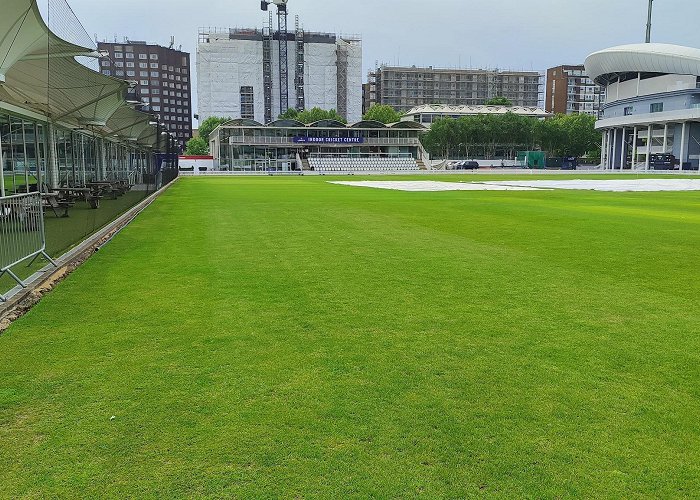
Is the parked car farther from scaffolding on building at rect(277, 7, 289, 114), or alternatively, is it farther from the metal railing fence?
the metal railing fence

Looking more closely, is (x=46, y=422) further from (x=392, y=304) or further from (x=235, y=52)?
(x=235, y=52)

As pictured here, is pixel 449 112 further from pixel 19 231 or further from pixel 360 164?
pixel 19 231

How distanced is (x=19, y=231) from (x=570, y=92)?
666 feet

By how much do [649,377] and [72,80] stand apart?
2004 cm

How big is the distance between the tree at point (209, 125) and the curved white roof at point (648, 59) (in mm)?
78586

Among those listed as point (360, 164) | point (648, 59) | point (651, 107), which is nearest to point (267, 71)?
point (360, 164)

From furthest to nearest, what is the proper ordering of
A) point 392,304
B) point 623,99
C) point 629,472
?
point 623,99
point 392,304
point 629,472

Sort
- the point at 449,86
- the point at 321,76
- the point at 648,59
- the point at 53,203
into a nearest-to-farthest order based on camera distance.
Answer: the point at 53,203 < the point at 648,59 < the point at 321,76 < the point at 449,86

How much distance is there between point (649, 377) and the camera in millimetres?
5000

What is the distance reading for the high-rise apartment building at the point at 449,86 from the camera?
6806 inches

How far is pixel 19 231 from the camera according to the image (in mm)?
8945

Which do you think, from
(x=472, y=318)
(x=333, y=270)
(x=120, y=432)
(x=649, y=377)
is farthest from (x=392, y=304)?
(x=120, y=432)

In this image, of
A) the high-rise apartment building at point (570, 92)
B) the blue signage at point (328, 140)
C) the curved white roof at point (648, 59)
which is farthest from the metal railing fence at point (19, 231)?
the high-rise apartment building at point (570, 92)

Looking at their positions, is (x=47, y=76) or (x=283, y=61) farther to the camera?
(x=283, y=61)
